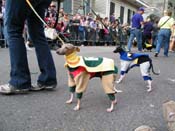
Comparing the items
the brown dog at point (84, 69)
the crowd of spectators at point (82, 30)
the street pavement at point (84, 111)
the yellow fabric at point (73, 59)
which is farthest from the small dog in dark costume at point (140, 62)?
the crowd of spectators at point (82, 30)

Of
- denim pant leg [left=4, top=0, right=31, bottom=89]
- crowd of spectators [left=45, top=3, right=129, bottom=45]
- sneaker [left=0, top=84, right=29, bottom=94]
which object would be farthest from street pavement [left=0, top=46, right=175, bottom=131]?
crowd of spectators [left=45, top=3, right=129, bottom=45]

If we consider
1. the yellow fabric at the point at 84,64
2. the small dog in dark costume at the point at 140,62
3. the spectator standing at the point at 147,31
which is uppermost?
the yellow fabric at the point at 84,64

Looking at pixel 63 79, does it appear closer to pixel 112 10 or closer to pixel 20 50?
pixel 20 50

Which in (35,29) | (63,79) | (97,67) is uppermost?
(35,29)

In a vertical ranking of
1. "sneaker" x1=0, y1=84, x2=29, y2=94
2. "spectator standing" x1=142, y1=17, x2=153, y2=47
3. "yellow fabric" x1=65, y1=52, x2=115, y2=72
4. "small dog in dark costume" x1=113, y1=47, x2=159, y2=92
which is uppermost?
"yellow fabric" x1=65, y1=52, x2=115, y2=72

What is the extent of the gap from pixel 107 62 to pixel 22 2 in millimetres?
1179

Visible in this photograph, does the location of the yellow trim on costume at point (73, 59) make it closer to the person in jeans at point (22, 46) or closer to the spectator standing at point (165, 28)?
the person in jeans at point (22, 46)

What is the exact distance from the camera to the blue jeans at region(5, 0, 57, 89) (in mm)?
4113

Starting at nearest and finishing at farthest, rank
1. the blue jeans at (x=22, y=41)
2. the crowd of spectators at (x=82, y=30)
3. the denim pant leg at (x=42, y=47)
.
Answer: the blue jeans at (x=22, y=41) → the denim pant leg at (x=42, y=47) → the crowd of spectators at (x=82, y=30)

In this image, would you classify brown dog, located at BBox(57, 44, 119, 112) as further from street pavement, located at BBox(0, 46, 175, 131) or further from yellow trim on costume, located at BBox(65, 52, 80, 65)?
street pavement, located at BBox(0, 46, 175, 131)

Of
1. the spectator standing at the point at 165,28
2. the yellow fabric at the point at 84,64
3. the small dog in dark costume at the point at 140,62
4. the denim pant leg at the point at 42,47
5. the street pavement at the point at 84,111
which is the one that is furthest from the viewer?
the spectator standing at the point at 165,28

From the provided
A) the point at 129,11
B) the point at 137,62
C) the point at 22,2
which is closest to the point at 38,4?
the point at 22,2

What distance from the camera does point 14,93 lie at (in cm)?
422

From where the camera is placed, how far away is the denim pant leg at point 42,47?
4.34 metres
